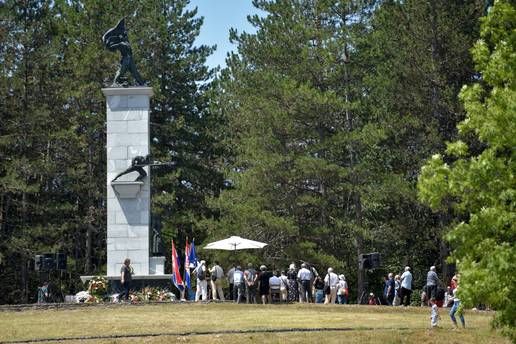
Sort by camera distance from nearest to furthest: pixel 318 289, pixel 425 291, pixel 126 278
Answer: pixel 126 278
pixel 425 291
pixel 318 289

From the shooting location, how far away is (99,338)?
67.4 ft

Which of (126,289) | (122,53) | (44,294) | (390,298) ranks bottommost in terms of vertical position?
(390,298)

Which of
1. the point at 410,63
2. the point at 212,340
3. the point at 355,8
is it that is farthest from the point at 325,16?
the point at 212,340

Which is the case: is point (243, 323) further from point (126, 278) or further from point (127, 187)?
point (127, 187)

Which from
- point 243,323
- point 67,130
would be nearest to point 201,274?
point 243,323

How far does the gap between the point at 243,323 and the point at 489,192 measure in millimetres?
8089

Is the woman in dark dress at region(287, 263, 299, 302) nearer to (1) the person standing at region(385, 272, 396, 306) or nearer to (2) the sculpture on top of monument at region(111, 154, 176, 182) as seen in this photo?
(1) the person standing at region(385, 272, 396, 306)

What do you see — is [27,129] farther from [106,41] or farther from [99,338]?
[99,338]

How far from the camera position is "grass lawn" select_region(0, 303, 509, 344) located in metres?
20.8

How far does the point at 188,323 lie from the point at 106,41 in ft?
53.5

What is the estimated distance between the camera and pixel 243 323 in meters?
23.2

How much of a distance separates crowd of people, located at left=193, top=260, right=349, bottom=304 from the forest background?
6.50 metres

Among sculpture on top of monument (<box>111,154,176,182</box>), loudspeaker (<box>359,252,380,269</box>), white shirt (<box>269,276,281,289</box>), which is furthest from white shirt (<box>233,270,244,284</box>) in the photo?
sculpture on top of monument (<box>111,154,176,182</box>)

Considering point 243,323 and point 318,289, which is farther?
point 318,289
